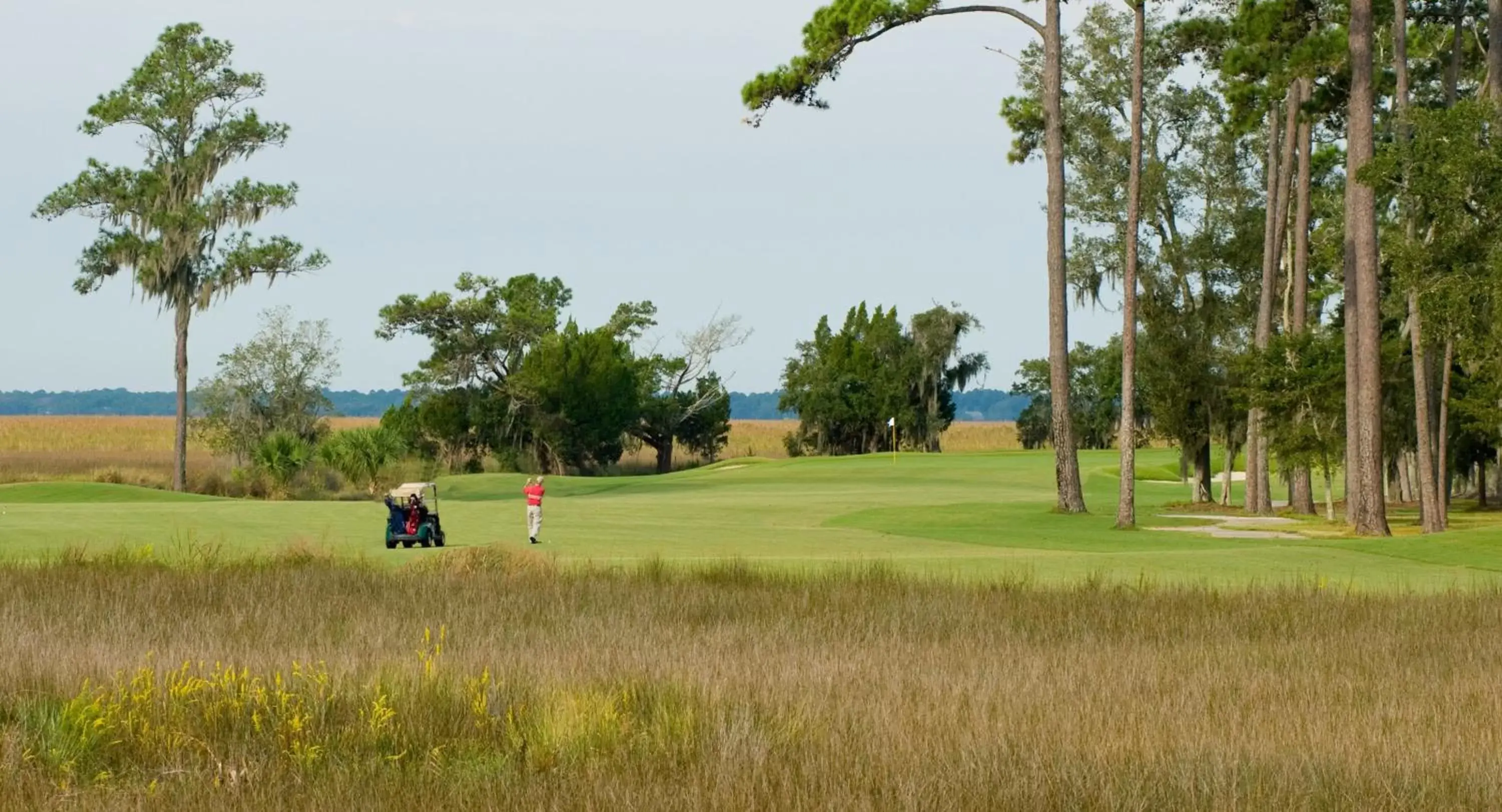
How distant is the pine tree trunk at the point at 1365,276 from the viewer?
→ 29844mm

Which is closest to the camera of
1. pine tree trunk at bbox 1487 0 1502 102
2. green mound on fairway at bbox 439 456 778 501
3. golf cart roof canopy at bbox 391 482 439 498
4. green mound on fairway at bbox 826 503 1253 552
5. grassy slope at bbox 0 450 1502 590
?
grassy slope at bbox 0 450 1502 590

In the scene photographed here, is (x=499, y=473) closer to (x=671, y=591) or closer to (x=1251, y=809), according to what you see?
(x=671, y=591)

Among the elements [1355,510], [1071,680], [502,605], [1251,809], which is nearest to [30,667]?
[502,605]

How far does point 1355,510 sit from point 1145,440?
2050 inches

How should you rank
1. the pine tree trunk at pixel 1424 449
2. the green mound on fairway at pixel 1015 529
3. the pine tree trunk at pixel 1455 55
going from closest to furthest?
the green mound on fairway at pixel 1015 529
the pine tree trunk at pixel 1424 449
the pine tree trunk at pixel 1455 55

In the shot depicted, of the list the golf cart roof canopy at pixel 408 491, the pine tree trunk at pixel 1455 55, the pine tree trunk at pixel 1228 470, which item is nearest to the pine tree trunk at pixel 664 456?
the pine tree trunk at pixel 1228 470

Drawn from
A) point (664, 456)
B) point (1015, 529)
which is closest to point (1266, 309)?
point (1015, 529)

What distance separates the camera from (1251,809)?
670 centimetres

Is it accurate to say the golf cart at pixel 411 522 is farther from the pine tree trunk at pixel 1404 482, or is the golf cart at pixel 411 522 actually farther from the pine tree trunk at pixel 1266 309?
the pine tree trunk at pixel 1404 482

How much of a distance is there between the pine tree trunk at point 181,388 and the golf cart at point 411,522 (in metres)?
25.5

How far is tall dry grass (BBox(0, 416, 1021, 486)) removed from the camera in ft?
178

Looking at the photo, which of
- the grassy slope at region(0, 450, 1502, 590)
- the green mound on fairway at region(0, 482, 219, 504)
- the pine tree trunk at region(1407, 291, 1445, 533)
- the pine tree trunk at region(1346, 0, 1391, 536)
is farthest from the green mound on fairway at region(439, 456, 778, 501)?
the pine tree trunk at region(1346, 0, 1391, 536)

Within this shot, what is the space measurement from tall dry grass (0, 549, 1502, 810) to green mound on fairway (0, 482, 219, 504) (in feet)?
91.2

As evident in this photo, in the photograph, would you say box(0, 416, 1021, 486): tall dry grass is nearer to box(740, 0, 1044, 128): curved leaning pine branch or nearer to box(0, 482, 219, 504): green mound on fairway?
box(0, 482, 219, 504): green mound on fairway
